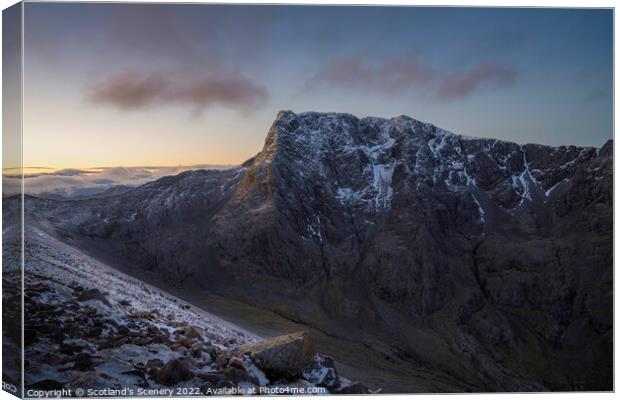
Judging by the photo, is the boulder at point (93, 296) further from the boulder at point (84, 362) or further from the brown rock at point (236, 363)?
the brown rock at point (236, 363)

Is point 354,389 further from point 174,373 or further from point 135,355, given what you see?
point 135,355

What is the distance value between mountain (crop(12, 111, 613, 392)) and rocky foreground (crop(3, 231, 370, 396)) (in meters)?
22.9

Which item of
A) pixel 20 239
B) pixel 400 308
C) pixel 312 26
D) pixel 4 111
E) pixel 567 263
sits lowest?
pixel 400 308

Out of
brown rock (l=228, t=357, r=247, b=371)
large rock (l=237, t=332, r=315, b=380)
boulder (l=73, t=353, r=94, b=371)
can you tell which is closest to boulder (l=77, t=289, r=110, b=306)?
boulder (l=73, t=353, r=94, b=371)

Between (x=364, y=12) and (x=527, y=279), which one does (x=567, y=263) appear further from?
(x=364, y=12)

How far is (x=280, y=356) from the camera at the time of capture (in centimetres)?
1912

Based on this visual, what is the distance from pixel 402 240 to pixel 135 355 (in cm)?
4442

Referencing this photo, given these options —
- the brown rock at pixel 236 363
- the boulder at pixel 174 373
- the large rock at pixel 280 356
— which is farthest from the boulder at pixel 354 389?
the boulder at pixel 174 373

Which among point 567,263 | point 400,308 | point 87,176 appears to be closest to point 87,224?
point 87,176

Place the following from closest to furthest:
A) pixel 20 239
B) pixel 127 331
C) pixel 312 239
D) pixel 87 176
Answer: pixel 20 239
pixel 127 331
pixel 87 176
pixel 312 239

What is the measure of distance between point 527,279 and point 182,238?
102ft

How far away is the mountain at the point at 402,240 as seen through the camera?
4850 centimetres

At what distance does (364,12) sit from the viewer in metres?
26.3

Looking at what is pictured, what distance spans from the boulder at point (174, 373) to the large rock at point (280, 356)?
1.63 m
